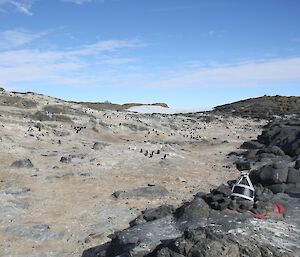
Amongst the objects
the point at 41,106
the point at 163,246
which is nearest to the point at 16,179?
the point at 163,246

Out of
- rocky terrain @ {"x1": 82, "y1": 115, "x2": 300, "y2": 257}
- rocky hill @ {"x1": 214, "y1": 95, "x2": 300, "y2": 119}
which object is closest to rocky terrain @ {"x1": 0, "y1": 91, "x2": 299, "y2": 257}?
rocky terrain @ {"x1": 82, "y1": 115, "x2": 300, "y2": 257}

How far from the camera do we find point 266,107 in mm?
77750

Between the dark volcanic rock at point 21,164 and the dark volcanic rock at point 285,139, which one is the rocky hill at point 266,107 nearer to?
the dark volcanic rock at point 285,139

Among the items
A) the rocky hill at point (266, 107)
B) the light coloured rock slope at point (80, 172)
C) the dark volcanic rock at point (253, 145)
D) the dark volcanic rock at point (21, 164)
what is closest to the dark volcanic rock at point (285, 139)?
the dark volcanic rock at point (253, 145)

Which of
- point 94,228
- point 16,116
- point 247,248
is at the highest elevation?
point 16,116

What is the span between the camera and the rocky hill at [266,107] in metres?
70.0

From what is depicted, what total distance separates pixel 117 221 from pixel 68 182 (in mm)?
5692

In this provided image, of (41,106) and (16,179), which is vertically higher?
(41,106)

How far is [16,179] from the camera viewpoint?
775 inches

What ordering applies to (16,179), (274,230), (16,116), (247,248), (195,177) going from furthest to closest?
(16,116) → (195,177) → (16,179) → (274,230) → (247,248)

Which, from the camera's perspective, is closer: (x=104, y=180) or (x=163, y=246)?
(x=163, y=246)

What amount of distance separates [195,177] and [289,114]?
50607 millimetres

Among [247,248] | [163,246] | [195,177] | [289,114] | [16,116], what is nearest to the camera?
[247,248]

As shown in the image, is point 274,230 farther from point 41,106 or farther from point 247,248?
point 41,106
